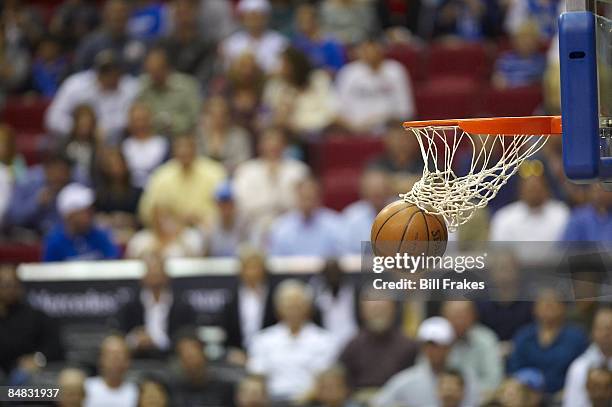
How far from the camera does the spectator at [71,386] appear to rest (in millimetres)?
7240

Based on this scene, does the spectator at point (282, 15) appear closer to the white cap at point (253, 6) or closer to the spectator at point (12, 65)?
the white cap at point (253, 6)

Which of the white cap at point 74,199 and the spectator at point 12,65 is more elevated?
the spectator at point 12,65

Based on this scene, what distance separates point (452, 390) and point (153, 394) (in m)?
1.99

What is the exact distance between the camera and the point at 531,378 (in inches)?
293

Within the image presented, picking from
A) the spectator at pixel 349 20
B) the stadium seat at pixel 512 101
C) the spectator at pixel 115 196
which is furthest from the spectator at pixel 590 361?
the spectator at pixel 349 20

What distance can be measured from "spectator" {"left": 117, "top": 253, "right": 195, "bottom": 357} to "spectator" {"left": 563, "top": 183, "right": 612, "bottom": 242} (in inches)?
110

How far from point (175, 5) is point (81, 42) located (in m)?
1.42

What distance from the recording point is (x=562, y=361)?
7535mm

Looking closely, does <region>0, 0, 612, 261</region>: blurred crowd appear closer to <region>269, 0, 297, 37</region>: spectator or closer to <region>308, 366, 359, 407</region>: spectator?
<region>269, 0, 297, 37</region>: spectator

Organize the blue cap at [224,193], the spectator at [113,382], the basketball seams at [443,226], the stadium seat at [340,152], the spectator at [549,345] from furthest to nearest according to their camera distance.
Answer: the stadium seat at [340,152], the blue cap at [224,193], the spectator at [113,382], the spectator at [549,345], the basketball seams at [443,226]

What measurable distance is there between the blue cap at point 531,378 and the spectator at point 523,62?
9.33ft

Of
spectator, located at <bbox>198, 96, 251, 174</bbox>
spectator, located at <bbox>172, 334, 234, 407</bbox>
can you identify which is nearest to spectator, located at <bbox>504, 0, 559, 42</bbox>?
spectator, located at <bbox>198, 96, 251, 174</bbox>

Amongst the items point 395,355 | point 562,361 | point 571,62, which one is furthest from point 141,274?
point 571,62

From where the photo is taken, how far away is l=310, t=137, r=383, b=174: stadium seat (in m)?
9.76
